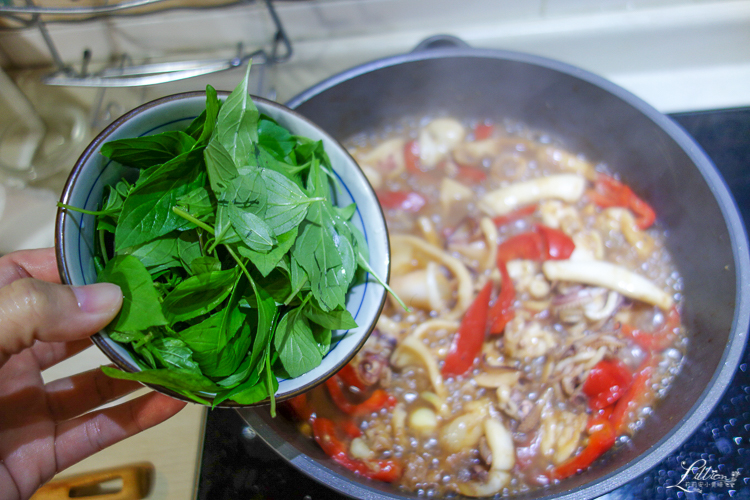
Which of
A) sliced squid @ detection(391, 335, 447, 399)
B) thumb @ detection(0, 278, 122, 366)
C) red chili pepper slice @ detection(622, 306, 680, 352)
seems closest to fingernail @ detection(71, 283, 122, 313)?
thumb @ detection(0, 278, 122, 366)

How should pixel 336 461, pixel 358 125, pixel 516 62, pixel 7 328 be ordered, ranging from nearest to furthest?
pixel 7 328
pixel 336 461
pixel 516 62
pixel 358 125

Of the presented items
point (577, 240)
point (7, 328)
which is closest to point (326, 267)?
point (7, 328)

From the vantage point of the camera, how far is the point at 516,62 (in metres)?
0.96

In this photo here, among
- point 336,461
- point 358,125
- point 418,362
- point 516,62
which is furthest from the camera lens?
point 358,125

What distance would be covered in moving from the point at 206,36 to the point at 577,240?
1.00 metres

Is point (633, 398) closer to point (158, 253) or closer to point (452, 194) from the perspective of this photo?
point (452, 194)

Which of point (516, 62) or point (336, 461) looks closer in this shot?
point (336, 461)

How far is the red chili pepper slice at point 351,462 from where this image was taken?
752 millimetres

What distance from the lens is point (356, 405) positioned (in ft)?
2.70

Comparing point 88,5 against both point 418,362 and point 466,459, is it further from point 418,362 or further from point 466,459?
point 466,459

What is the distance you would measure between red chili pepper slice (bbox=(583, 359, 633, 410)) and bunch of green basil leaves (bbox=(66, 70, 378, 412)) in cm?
50

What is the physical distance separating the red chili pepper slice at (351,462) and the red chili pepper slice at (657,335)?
1.67ft

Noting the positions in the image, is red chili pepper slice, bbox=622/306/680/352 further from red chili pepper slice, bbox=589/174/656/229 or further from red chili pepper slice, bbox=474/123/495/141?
red chili pepper slice, bbox=474/123/495/141

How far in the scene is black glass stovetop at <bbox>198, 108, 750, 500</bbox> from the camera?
747 millimetres
